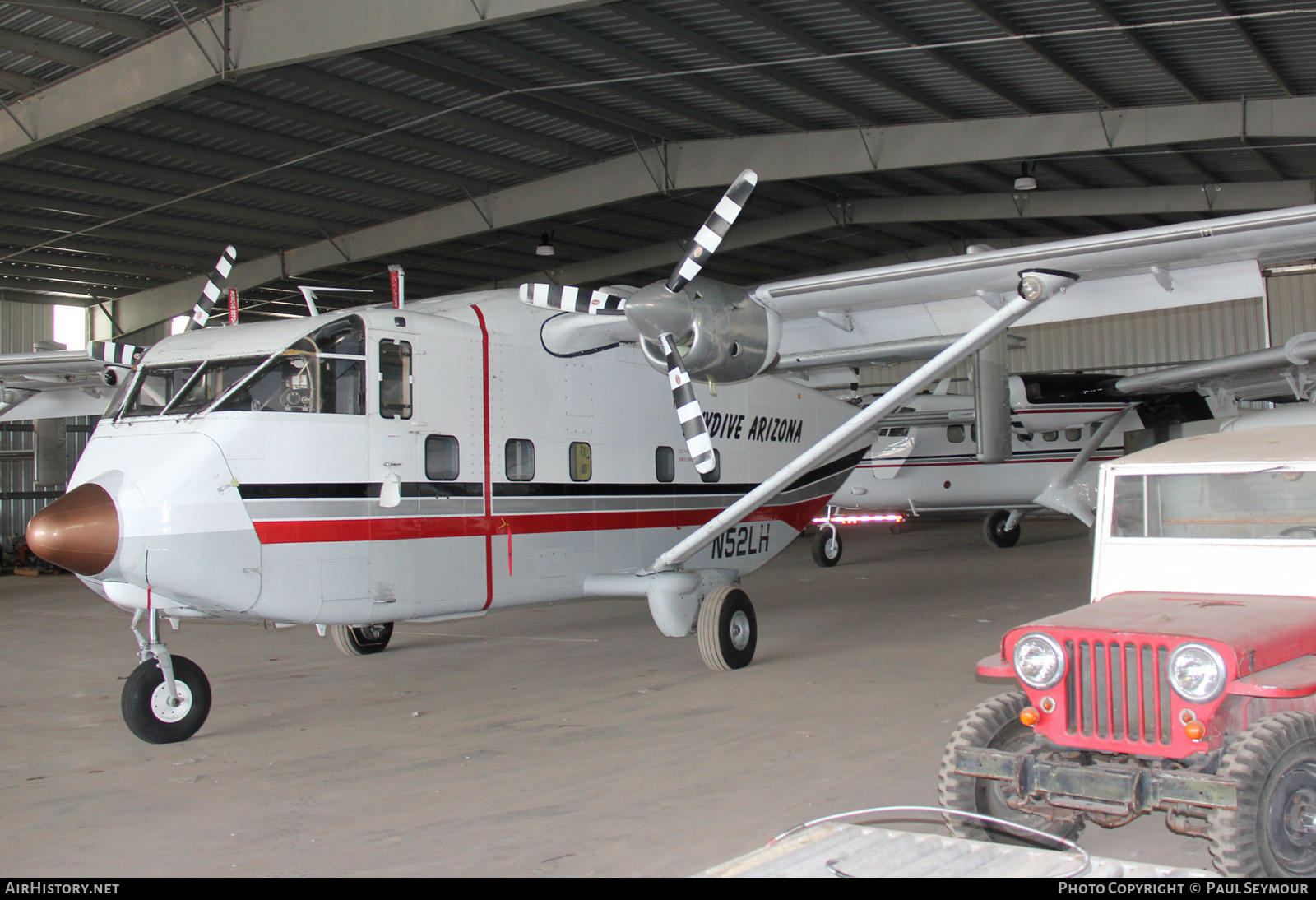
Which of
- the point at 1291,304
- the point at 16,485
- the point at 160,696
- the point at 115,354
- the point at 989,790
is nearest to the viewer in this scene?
the point at 989,790

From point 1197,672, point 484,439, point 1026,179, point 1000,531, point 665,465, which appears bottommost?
point 1000,531

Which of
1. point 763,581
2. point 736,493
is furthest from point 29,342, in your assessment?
point 736,493

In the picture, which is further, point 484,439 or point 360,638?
point 360,638

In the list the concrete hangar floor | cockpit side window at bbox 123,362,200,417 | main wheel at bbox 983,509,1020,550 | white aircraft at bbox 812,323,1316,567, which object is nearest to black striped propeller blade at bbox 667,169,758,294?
the concrete hangar floor

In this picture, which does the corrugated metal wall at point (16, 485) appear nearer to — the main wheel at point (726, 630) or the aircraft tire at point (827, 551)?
the aircraft tire at point (827, 551)

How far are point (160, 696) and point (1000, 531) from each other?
18418mm

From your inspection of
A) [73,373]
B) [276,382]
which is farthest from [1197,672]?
[73,373]

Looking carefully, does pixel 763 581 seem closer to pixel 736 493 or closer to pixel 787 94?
pixel 736 493

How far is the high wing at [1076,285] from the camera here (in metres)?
7.50

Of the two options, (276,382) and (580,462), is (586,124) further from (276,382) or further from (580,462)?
(276,382)

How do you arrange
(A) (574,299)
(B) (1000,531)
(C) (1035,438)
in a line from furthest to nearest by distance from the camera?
(B) (1000,531), (C) (1035,438), (A) (574,299)

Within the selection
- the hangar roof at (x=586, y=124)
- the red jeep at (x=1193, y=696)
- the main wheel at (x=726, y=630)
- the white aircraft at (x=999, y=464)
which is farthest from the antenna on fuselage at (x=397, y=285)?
the white aircraft at (x=999, y=464)

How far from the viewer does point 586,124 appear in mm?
16297

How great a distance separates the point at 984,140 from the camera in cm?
1605
